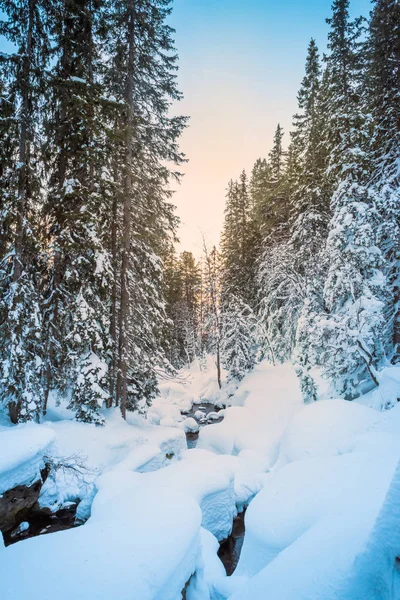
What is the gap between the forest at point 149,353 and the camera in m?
3.39

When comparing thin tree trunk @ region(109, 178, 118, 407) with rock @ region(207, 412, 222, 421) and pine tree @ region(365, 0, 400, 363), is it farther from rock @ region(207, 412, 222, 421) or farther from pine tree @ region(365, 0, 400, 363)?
pine tree @ region(365, 0, 400, 363)

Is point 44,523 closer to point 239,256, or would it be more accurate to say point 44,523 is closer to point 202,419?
point 202,419

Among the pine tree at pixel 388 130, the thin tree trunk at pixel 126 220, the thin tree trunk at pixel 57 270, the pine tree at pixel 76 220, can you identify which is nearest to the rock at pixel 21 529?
the pine tree at pixel 76 220

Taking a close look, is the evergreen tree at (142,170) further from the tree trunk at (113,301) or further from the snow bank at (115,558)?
the snow bank at (115,558)

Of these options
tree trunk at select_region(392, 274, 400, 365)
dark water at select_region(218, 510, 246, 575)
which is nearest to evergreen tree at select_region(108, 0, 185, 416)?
dark water at select_region(218, 510, 246, 575)

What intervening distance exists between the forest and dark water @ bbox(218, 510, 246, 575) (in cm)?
14

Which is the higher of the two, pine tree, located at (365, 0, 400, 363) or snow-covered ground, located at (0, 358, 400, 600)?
pine tree, located at (365, 0, 400, 363)

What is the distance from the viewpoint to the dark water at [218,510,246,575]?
5.98 m

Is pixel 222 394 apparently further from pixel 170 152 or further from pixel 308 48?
pixel 308 48

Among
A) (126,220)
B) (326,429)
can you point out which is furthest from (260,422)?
(126,220)

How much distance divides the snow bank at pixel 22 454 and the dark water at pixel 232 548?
4.66 metres

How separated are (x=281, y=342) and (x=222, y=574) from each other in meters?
15.2

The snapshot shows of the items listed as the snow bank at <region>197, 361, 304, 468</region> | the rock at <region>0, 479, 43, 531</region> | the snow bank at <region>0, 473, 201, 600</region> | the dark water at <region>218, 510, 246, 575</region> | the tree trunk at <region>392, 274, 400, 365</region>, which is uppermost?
the tree trunk at <region>392, 274, 400, 365</region>

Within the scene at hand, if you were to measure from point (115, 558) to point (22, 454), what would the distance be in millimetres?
3632
